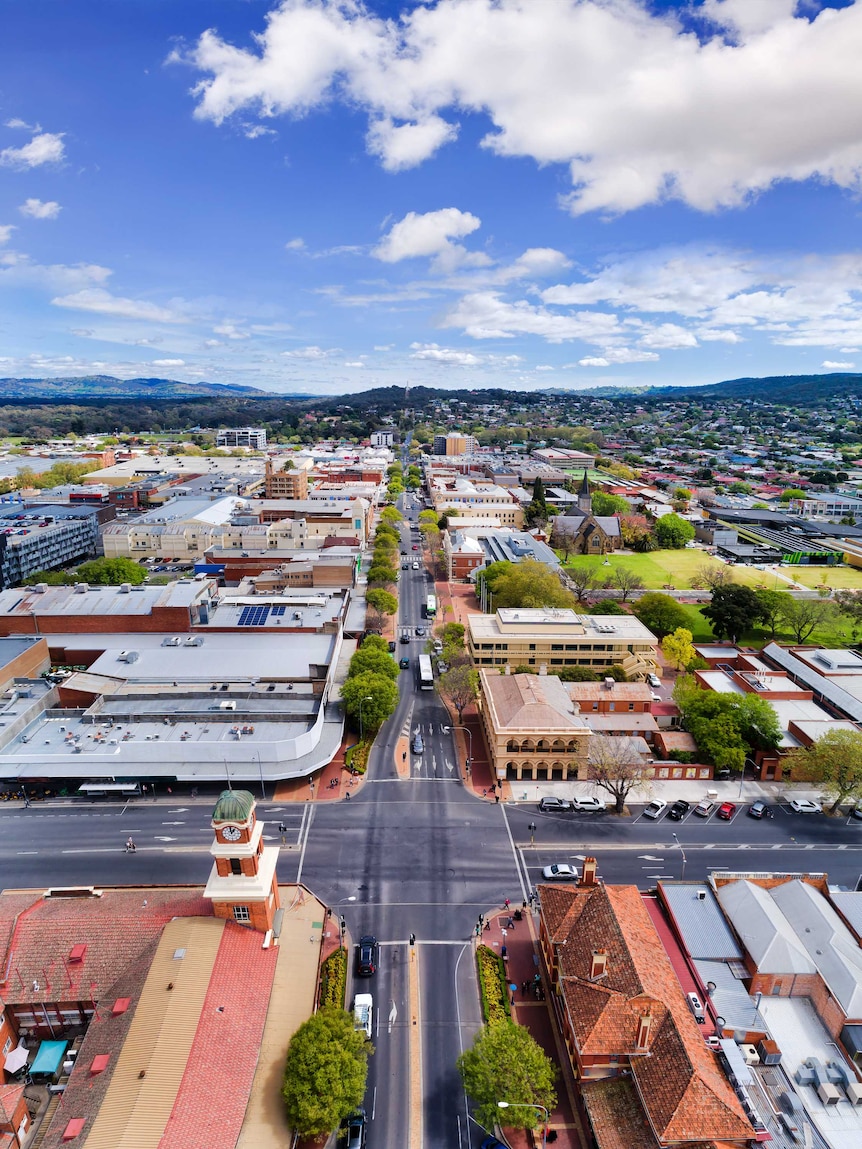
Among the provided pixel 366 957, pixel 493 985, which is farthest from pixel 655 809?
pixel 366 957

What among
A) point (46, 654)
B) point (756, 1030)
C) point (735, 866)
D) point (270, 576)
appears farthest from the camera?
point (270, 576)

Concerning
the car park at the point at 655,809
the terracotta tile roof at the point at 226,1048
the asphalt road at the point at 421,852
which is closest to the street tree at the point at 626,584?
the asphalt road at the point at 421,852

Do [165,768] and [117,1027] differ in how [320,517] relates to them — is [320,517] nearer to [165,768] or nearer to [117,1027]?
[165,768]

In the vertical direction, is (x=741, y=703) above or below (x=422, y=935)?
above

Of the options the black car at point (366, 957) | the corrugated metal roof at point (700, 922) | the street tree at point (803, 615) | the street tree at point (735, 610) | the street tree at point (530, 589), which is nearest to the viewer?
the corrugated metal roof at point (700, 922)

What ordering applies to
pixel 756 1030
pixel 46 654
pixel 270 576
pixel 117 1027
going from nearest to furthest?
pixel 117 1027, pixel 756 1030, pixel 46 654, pixel 270 576

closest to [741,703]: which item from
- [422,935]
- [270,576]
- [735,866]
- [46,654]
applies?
[735,866]

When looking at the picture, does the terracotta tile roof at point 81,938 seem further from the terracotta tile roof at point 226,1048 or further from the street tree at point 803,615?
the street tree at point 803,615

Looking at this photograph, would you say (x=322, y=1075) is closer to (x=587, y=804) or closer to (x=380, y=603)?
(x=587, y=804)
